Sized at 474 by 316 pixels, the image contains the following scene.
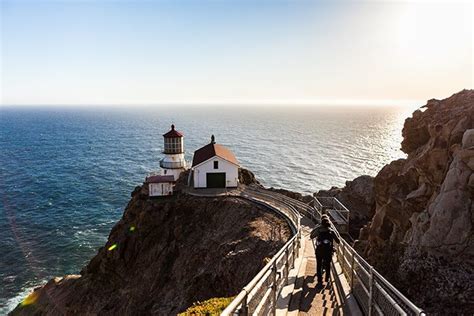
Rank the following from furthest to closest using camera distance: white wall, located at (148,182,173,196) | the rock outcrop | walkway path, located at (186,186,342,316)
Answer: white wall, located at (148,182,173,196) → the rock outcrop → walkway path, located at (186,186,342,316)

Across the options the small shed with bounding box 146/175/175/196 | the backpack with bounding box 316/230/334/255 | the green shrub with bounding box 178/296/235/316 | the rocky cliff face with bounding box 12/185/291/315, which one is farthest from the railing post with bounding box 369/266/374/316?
the small shed with bounding box 146/175/175/196

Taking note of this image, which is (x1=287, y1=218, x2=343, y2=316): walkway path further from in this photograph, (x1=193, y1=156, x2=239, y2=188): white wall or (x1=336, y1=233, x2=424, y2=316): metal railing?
(x1=193, y1=156, x2=239, y2=188): white wall

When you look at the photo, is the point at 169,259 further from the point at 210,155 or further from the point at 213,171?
the point at 210,155

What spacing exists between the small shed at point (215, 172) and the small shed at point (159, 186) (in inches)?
106

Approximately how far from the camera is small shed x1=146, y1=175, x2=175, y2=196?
34188 millimetres

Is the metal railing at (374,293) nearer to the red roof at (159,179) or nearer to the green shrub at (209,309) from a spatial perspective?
the green shrub at (209,309)

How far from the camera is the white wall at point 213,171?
35812 mm

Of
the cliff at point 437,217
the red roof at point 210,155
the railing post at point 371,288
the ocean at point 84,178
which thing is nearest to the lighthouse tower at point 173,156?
the red roof at point 210,155

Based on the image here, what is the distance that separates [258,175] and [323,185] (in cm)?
1291

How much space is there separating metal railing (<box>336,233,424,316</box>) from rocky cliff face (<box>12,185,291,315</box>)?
36.7 feet

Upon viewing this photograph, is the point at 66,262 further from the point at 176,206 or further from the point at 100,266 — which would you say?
the point at 176,206

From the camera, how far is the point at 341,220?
1040 inches

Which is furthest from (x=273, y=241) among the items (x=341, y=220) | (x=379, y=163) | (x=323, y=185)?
(x=379, y=163)

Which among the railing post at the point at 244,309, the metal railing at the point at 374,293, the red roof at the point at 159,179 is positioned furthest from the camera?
the red roof at the point at 159,179
